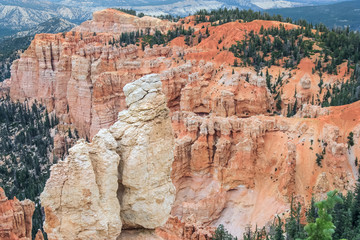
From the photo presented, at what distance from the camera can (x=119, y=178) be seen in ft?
46.6

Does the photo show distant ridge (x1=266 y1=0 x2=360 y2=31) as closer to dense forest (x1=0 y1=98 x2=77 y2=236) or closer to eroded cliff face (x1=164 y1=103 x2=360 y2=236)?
dense forest (x1=0 y1=98 x2=77 y2=236)

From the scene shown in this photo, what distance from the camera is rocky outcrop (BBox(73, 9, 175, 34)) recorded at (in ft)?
276

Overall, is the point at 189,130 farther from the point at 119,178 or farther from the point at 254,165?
the point at 119,178

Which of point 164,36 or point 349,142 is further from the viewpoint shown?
point 164,36

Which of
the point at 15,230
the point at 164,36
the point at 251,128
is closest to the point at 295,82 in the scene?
the point at 251,128

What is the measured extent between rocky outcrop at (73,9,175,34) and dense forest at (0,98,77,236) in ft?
85.8

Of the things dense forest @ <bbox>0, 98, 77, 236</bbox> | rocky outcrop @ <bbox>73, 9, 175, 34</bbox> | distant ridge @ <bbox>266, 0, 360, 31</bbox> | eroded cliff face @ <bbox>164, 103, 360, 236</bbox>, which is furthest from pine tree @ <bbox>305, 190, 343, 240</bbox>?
distant ridge @ <bbox>266, 0, 360, 31</bbox>

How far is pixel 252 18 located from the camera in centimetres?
7600

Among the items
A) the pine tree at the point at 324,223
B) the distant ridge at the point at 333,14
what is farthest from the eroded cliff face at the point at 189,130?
the distant ridge at the point at 333,14

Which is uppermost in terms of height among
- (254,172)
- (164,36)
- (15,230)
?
(164,36)

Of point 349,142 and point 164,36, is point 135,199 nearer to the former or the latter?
point 349,142

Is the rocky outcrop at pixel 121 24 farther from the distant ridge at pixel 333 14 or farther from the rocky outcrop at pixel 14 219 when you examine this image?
→ the distant ridge at pixel 333 14

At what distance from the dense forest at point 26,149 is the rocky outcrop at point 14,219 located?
602 inches

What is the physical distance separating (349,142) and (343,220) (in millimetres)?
12347
